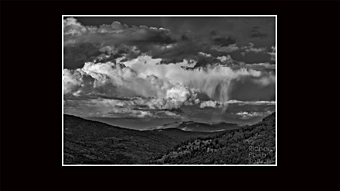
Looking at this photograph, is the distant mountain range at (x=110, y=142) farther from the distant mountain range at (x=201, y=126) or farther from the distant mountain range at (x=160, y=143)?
the distant mountain range at (x=201, y=126)

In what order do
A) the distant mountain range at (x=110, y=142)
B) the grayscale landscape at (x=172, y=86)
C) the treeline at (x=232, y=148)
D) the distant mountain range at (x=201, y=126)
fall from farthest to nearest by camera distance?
the distant mountain range at (x=201, y=126) → the grayscale landscape at (x=172, y=86) → the treeline at (x=232, y=148) → the distant mountain range at (x=110, y=142)

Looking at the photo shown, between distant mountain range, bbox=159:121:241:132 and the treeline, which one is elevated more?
distant mountain range, bbox=159:121:241:132

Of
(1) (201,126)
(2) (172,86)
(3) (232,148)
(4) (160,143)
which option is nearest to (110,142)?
(4) (160,143)

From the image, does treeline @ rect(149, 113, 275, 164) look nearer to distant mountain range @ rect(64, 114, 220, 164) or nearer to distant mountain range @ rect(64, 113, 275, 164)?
distant mountain range @ rect(64, 113, 275, 164)

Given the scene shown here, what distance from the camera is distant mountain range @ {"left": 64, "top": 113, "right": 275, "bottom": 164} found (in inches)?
674

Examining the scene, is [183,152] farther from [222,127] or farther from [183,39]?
[183,39]

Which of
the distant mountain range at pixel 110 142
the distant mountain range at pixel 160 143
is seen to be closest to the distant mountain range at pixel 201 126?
the distant mountain range at pixel 160 143

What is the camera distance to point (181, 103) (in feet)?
58.9

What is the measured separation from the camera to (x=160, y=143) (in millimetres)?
18016

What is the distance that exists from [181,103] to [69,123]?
12.4 feet

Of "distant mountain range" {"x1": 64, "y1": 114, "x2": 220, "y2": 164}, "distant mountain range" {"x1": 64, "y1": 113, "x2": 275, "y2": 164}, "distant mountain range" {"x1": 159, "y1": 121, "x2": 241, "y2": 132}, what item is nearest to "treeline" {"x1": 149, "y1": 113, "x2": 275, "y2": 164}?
"distant mountain range" {"x1": 64, "y1": 113, "x2": 275, "y2": 164}

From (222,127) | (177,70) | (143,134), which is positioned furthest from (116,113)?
(222,127)

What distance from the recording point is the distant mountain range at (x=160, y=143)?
17.1 meters

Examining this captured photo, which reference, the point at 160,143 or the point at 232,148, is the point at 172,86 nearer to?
the point at 160,143
